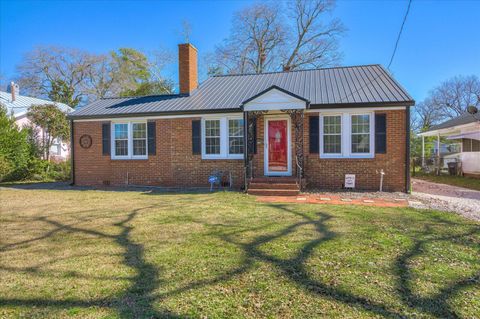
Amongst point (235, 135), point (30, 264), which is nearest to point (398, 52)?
point (235, 135)

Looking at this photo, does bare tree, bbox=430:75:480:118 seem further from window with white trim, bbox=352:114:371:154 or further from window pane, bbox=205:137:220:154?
window pane, bbox=205:137:220:154

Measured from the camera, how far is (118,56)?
3394 centimetres

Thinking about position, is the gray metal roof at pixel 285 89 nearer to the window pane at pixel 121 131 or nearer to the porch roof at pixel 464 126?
the window pane at pixel 121 131

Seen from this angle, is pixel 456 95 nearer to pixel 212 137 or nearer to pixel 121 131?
pixel 212 137

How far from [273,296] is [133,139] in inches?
424

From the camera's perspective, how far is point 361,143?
1059cm

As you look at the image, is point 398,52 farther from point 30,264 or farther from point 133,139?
point 30,264

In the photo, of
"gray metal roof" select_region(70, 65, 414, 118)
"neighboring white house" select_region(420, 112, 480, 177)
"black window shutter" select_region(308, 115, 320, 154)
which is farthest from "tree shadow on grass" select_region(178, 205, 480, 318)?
"neighboring white house" select_region(420, 112, 480, 177)

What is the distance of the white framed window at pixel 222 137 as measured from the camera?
11.6 metres

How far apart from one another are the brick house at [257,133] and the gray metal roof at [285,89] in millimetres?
40

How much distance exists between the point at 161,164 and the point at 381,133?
8.02 meters

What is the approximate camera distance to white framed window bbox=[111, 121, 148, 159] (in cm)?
1248

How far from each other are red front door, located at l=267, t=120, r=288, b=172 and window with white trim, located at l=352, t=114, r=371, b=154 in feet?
7.56

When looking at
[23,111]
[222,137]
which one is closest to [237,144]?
[222,137]
